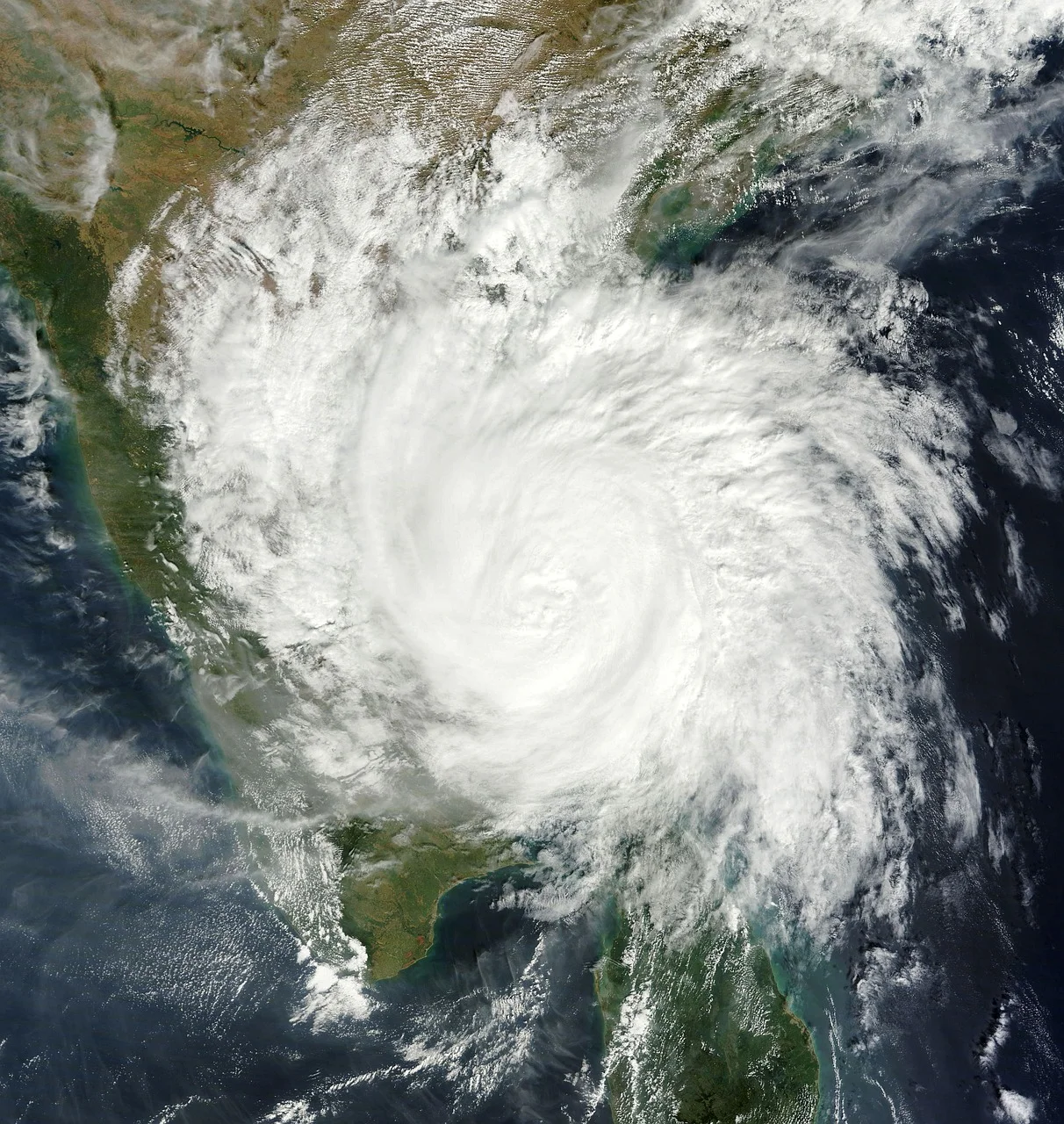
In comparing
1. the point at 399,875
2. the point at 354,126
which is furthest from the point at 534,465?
the point at 399,875

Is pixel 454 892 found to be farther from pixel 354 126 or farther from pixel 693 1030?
pixel 354 126

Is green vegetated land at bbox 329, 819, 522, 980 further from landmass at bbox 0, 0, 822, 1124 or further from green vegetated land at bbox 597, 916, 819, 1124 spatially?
green vegetated land at bbox 597, 916, 819, 1124

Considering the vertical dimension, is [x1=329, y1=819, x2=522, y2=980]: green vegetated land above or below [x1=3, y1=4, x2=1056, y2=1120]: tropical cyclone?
below

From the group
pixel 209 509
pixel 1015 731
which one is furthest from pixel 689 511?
pixel 209 509

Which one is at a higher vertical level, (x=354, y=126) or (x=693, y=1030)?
(x=354, y=126)

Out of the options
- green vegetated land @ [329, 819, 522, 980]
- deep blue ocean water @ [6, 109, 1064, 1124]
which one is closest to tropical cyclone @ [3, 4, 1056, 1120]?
green vegetated land @ [329, 819, 522, 980]
